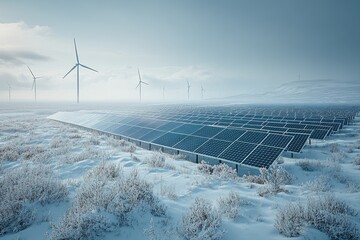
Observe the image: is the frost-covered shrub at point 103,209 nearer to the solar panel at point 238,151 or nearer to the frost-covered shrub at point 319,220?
the frost-covered shrub at point 319,220

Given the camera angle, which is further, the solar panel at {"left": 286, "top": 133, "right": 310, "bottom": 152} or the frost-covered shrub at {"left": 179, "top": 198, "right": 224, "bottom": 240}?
the solar panel at {"left": 286, "top": 133, "right": 310, "bottom": 152}

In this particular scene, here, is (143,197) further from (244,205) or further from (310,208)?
(310,208)

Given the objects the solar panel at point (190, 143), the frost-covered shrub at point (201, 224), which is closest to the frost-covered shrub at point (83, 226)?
the frost-covered shrub at point (201, 224)

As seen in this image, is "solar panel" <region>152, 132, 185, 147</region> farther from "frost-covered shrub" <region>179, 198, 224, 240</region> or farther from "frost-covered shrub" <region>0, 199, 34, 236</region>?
"frost-covered shrub" <region>0, 199, 34, 236</region>

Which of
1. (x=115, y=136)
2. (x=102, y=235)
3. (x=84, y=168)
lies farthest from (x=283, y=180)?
(x=115, y=136)

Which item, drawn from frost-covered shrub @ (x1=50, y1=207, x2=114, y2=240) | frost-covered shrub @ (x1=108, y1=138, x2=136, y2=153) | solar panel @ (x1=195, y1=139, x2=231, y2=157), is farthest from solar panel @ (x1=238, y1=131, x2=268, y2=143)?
frost-covered shrub @ (x1=50, y1=207, x2=114, y2=240)

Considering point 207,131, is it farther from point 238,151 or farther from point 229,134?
point 238,151
